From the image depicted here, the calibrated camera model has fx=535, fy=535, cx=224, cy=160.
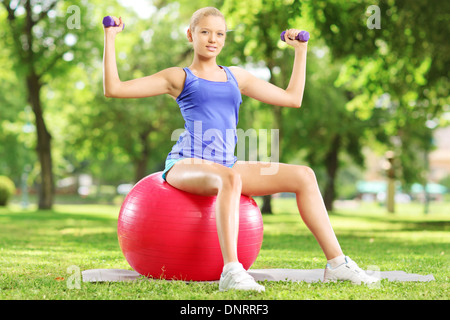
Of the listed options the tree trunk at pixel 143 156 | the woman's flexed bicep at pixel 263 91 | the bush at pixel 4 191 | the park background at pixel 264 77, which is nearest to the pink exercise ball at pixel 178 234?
the woman's flexed bicep at pixel 263 91

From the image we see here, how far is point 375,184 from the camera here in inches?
2798

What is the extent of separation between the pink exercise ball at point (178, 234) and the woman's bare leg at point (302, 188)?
26cm

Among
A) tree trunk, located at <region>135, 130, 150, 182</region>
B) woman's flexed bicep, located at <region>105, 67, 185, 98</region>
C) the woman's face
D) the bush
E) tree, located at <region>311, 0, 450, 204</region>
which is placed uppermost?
tree, located at <region>311, 0, 450, 204</region>

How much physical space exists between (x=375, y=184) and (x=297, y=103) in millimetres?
68850

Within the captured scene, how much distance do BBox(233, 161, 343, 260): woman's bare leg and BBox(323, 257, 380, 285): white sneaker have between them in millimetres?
125

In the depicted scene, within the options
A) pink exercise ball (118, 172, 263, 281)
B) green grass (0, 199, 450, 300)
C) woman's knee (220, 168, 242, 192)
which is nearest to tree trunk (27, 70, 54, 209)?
green grass (0, 199, 450, 300)

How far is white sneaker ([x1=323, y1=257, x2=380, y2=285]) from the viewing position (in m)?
4.48

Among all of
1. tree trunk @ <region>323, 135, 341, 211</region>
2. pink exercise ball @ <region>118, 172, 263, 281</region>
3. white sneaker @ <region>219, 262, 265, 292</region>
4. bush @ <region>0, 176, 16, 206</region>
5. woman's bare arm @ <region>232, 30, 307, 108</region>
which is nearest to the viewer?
white sneaker @ <region>219, 262, 265, 292</region>

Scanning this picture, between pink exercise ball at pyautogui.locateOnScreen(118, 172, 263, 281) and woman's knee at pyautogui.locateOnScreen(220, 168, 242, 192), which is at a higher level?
woman's knee at pyautogui.locateOnScreen(220, 168, 242, 192)

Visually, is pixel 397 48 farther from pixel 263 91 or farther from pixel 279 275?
pixel 279 275

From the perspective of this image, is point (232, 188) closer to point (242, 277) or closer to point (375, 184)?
point (242, 277)

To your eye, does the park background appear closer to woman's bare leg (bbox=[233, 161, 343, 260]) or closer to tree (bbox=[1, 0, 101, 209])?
tree (bbox=[1, 0, 101, 209])

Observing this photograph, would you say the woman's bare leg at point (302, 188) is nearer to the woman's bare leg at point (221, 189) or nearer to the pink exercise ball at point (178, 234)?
the pink exercise ball at point (178, 234)
